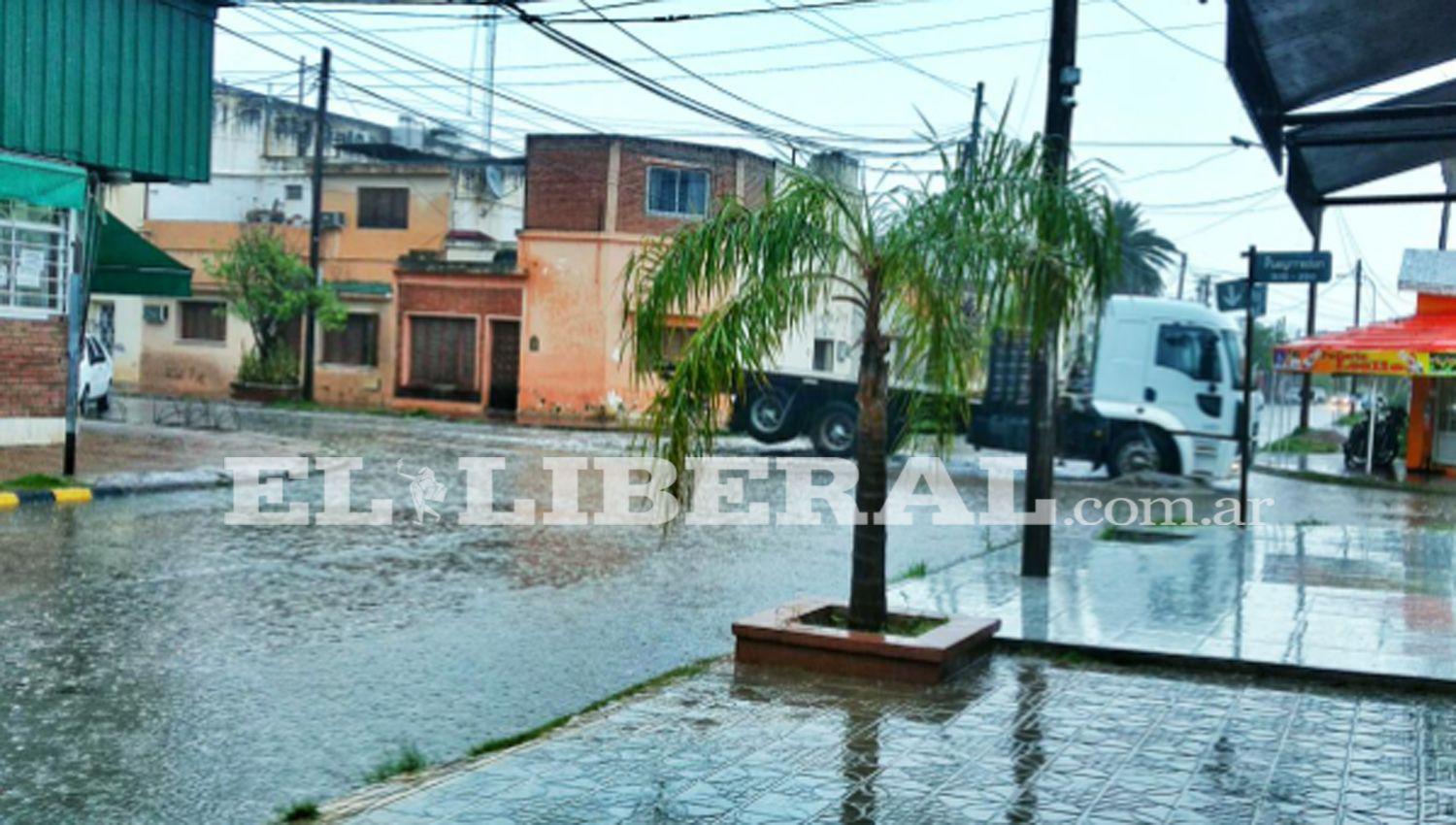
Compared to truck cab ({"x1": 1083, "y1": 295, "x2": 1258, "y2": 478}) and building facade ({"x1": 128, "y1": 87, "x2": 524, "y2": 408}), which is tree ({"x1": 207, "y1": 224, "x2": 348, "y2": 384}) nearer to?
building facade ({"x1": 128, "y1": 87, "x2": 524, "y2": 408})

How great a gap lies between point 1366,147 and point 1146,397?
14.0m

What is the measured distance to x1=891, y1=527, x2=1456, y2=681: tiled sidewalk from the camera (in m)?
9.04

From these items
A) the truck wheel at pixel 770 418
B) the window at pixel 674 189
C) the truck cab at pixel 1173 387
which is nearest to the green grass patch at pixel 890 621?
the truck cab at pixel 1173 387

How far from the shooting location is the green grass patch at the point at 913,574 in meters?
12.0

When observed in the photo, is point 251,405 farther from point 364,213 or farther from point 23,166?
point 23,166

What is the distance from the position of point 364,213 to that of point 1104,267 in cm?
3589

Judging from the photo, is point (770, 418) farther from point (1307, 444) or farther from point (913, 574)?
point (1307, 444)

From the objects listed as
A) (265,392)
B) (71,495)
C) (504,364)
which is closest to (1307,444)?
(504,364)

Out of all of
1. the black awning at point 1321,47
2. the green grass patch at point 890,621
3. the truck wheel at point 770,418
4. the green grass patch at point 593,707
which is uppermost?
the black awning at point 1321,47

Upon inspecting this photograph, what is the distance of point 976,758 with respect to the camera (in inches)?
256

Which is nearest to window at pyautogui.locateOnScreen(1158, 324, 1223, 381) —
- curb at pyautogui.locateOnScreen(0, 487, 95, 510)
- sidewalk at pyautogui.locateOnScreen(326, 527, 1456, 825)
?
sidewalk at pyautogui.locateOnScreen(326, 527, 1456, 825)

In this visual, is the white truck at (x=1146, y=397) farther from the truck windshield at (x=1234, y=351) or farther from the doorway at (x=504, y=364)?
the doorway at (x=504, y=364)

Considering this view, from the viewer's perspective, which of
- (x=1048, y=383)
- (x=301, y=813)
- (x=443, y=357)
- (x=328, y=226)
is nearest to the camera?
(x=301, y=813)

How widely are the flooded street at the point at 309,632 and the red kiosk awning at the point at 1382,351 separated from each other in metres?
11.6
